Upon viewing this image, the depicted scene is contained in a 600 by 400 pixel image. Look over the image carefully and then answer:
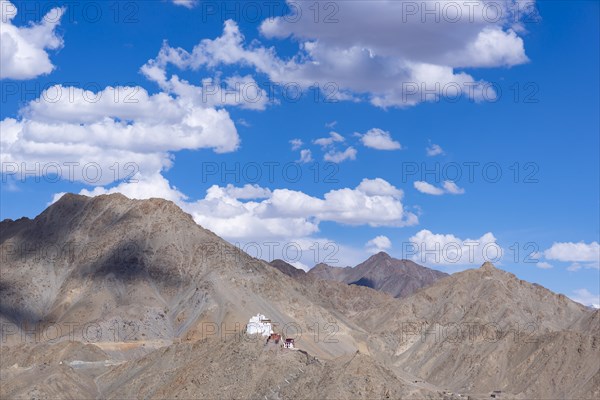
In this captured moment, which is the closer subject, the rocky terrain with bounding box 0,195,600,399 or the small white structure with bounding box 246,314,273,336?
the rocky terrain with bounding box 0,195,600,399

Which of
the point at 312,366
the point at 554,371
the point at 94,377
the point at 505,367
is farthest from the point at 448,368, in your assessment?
the point at 312,366

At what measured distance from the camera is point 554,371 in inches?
5738

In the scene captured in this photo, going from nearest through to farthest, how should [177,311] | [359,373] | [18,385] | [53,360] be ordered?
[359,373], [18,385], [53,360], [177,311]

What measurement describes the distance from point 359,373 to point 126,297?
112213mm

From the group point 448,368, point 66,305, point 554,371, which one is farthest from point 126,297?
point 554,371

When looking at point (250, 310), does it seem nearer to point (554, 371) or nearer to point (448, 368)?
point (448, 368)

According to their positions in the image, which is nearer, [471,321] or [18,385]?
[18,385]

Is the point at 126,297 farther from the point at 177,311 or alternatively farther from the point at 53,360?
the point at 53,360

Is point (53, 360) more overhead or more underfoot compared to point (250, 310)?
more underfoot

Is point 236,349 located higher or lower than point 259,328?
lower

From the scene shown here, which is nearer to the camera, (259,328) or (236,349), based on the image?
(236,349)

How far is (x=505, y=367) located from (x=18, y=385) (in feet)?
263

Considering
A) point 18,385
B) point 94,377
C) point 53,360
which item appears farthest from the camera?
point 53,360

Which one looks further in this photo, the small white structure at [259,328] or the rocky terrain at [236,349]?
the small white structure at [259,328]
